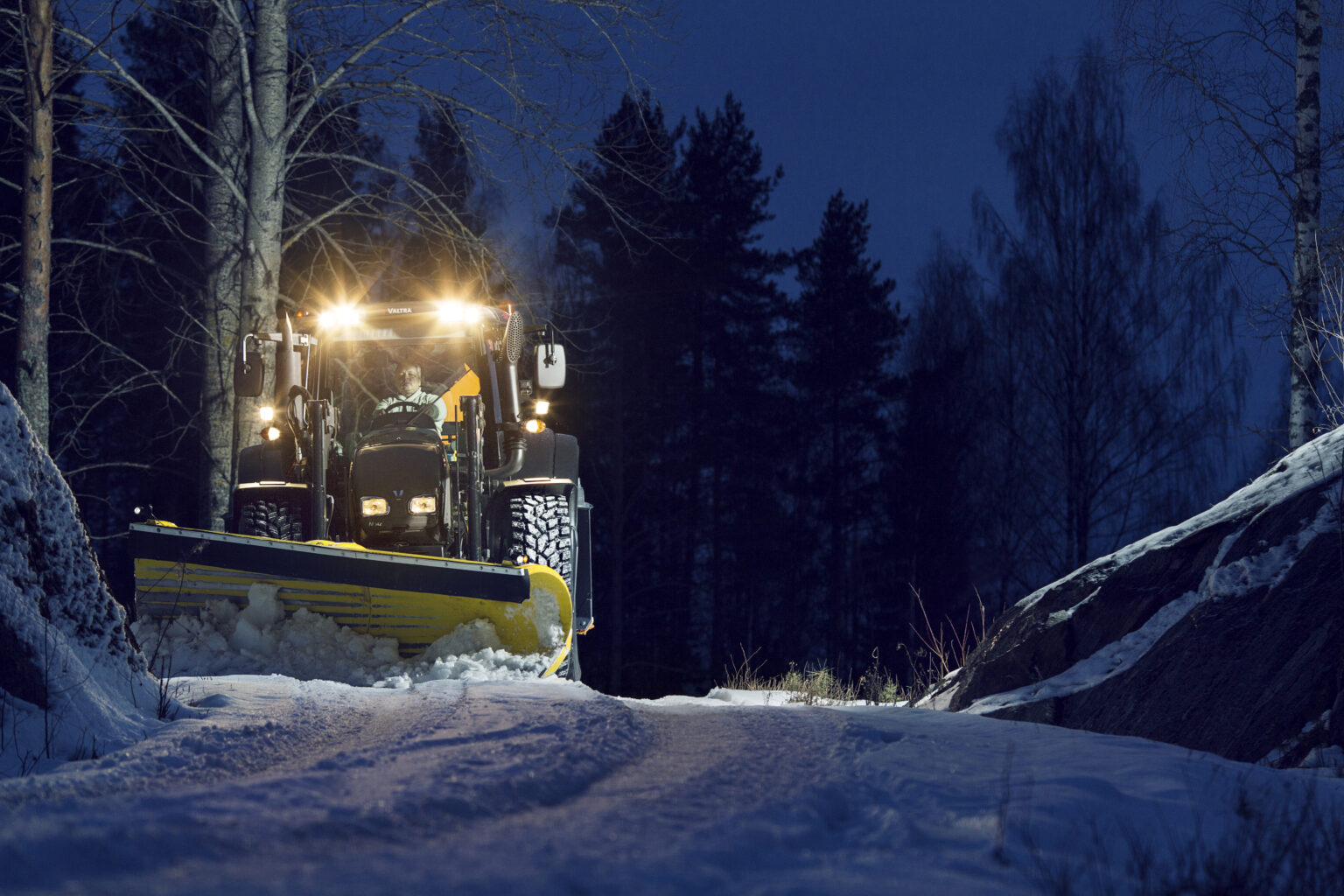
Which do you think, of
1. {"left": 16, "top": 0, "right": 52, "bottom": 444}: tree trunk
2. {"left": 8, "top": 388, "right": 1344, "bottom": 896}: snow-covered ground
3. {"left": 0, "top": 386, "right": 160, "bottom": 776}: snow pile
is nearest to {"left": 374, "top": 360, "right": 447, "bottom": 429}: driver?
{"left": 8, "top": 388, "right": 1344, "bottom": 896}: snow-covered ground

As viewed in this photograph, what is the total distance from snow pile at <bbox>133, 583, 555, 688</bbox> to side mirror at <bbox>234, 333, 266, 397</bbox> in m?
1.86

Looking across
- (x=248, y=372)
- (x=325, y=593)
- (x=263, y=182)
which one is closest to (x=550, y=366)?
(x=248, y=372)

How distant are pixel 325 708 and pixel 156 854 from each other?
7.02 ft

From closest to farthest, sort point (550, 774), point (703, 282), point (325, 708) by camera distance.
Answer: point (550, 774), point (325, 708), point (703, 282)

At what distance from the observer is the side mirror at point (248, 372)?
749 centimetres

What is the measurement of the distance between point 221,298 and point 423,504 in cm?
454

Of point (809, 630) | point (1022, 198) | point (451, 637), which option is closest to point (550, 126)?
point (451, 637)

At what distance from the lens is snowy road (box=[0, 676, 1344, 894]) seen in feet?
7.31

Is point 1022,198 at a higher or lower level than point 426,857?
higher

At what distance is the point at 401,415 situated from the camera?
7484 mm

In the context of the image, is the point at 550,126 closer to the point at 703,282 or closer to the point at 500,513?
the point at 500,513

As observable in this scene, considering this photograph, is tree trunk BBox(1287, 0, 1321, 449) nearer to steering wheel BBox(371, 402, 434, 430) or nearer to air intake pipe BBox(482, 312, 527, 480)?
air intake pipe BBox(482, 312, 527, 480)

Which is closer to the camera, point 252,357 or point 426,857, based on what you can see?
point 426,857

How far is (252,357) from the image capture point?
752 cm
